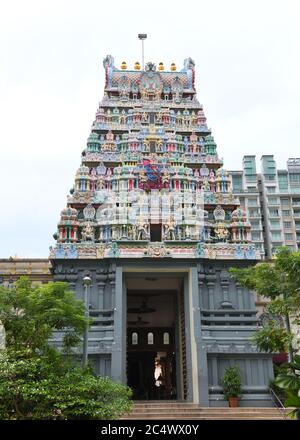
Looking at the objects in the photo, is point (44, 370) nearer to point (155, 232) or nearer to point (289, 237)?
point (155, 232)

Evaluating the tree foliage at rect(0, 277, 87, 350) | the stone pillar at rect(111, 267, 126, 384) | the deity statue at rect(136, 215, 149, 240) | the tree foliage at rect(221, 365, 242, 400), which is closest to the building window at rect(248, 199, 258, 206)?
the deity statue at rect(136, 215, 149, 240)

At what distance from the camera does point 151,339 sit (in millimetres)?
31312

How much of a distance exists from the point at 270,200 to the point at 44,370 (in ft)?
194

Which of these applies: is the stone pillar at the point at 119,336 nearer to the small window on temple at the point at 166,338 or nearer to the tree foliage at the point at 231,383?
the tree foliage at the point at 231,383

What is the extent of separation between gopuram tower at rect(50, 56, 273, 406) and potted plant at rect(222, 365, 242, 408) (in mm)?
450

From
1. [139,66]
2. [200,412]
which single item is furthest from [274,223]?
[200,412]

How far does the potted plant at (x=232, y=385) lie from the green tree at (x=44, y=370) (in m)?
8.41

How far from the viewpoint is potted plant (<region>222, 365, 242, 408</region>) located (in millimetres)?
22112

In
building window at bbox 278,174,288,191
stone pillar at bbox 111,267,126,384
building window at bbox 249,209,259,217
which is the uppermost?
building window at bbox 278,174,288,191

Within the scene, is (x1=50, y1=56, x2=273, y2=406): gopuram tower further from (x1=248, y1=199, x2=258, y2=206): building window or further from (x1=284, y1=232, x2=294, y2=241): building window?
(x1=284, y1=232, x2=294, y2=241): building window

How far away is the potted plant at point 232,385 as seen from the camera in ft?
72.5

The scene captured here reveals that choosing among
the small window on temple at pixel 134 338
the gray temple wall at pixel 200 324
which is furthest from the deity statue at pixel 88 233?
the small window on temple at pixel 134 338
